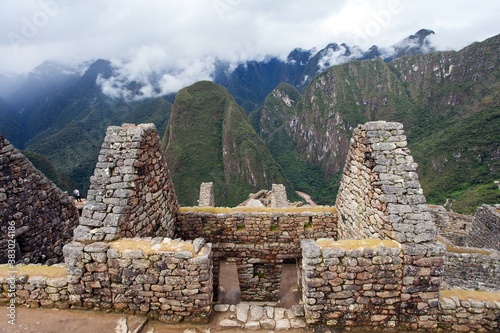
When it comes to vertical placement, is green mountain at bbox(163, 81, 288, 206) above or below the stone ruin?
above

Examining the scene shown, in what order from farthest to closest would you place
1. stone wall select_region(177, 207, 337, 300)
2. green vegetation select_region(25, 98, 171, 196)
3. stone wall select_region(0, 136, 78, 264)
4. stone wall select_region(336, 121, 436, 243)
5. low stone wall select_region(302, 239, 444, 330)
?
green vegetation select_region(25, 98, 171, 196) < stone wall select_region(177, 207, 337, 300) < stone wall select_region(0, 136, 78, 264) < stone wall select_region(336, 121, 436, 243) < low stone wall select_region(302, 239, 444, 330)

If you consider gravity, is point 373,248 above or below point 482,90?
below

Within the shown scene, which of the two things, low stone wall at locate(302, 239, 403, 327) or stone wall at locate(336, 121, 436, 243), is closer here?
low stone wall at locate(302, 239, 403, 327)

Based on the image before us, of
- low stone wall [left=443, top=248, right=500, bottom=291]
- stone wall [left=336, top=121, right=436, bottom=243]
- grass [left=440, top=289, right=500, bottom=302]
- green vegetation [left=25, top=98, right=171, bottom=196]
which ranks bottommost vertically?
low stone wall [left=443, top=248, right=500, bottom=291]

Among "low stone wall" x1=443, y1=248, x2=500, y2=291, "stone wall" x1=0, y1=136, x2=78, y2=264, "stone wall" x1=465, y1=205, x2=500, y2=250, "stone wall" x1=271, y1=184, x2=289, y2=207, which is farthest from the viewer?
"stone wall" x1=271, y1=184, x2=289, y2=207

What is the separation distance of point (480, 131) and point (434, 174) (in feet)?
76.2

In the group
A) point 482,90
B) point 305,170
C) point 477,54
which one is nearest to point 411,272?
point 305,170

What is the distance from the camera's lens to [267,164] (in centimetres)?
11769

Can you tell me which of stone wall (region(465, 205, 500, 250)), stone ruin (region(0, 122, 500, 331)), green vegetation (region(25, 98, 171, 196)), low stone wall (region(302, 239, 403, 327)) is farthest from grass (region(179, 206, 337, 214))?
green vegetation (region(25, 98, 171, 196))

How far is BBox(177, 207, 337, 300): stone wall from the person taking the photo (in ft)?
22.0

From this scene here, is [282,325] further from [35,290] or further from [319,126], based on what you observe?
[319,126]

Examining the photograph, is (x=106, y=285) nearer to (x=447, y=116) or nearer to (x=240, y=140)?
(x=240, y=140)

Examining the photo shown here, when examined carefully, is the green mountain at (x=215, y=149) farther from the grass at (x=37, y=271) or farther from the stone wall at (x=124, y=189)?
the grass at (x=37, y=271)

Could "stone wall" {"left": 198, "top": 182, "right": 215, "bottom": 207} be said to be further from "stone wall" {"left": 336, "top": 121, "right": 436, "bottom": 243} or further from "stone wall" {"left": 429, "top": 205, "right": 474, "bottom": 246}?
"stone wall" {"left": 429, "top": 205, "right": 474, "bottom": 246}
